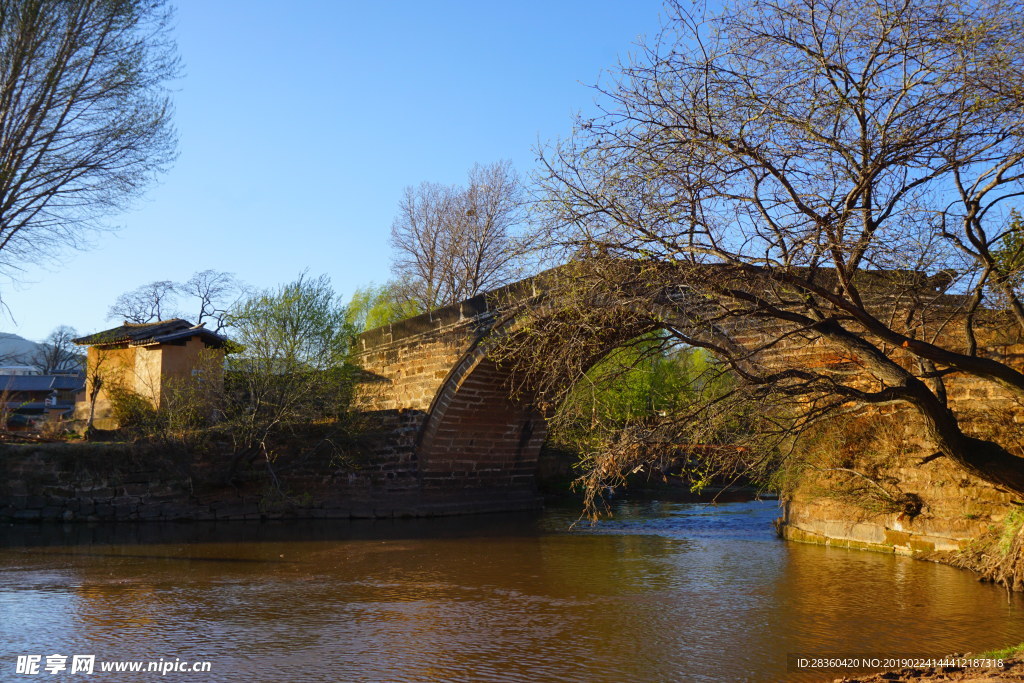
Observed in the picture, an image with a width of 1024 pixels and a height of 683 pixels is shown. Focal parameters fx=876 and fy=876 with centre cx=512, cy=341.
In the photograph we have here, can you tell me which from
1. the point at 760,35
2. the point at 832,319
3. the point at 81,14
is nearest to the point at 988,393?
the point at 832,319

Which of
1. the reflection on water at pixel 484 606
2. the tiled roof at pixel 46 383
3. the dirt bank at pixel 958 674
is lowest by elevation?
the reflection on water at pixel 484 606

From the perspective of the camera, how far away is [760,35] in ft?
19.2

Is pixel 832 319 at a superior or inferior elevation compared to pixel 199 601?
superior

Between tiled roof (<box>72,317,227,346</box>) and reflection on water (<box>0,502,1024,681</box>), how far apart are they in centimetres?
649

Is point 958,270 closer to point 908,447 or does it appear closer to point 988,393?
point 988,393

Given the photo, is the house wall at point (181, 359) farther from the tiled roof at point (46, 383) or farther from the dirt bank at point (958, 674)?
the tiled roof at point (46, 383)

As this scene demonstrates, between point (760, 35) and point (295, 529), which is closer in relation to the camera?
point (760, 35)

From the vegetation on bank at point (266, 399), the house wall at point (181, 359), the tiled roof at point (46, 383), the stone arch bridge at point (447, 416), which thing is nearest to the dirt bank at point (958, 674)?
the stone arch bridge at point (447, 416)

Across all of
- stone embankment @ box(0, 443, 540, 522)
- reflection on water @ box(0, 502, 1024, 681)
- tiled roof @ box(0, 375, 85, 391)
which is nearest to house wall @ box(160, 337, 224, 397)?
stone embankment @ box(0, 443, 540, 522)

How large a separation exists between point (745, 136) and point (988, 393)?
3.93 meters

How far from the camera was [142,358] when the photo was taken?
17422 mm

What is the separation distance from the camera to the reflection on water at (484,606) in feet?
16.8

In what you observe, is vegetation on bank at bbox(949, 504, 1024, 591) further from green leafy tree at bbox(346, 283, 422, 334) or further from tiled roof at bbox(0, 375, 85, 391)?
tiled roof at bbox(0, 375, 85, 391)

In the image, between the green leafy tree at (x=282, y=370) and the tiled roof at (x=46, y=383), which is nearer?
the green leafy tree at (x=282, y=370)
